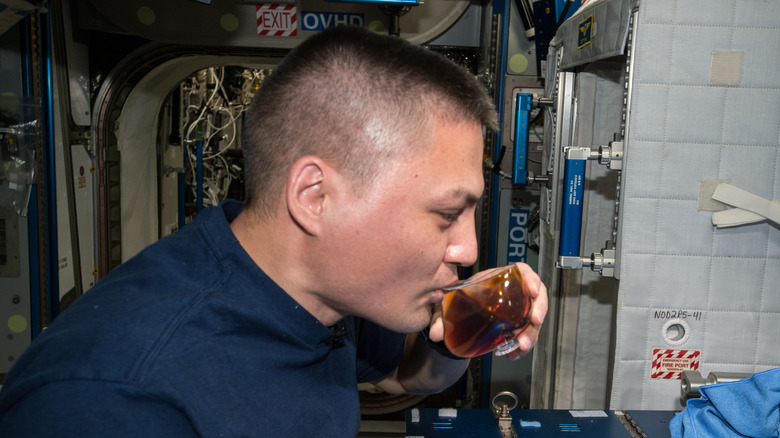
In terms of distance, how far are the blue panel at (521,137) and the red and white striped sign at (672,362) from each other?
1392mm

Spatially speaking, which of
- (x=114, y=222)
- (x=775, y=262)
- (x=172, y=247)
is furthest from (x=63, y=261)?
(x=775, y=262)

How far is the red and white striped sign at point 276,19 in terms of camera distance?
12.8 feet

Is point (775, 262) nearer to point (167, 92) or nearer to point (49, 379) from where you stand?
point (49, 379)

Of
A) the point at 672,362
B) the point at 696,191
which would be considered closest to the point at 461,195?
the point at 696,191

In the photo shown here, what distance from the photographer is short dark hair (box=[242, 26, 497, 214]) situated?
4.00 feet

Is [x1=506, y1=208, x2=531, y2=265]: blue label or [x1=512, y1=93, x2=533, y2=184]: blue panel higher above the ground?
[x1=512, y1=93, x2=533, y2=184]: blue panel

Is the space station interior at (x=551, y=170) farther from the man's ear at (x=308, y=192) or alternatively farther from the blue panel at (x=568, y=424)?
the man's ear at (x=308, y=192)

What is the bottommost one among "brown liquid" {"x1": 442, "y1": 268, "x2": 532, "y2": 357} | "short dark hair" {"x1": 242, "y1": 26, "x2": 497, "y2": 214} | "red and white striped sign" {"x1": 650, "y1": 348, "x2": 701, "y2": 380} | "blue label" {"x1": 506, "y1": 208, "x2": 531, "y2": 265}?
"red and white striped sign" {"x1": 650, "y1": 348, "x2": 701, "y2": 380}

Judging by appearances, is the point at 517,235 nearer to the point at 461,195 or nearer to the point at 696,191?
the point at 696,191

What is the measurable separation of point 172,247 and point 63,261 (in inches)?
125

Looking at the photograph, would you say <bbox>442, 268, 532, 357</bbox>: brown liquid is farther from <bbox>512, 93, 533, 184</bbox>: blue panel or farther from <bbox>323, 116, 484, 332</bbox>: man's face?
<bbox>512, 93, 533, 184</bbox>: blue panel

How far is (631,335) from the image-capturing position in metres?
2.41

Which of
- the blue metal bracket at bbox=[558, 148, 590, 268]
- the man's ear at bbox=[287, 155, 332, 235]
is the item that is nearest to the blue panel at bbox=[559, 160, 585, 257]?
the blue metal bracket at bbox=[558, 148, 590, 268]

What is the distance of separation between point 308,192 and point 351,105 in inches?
8.1
